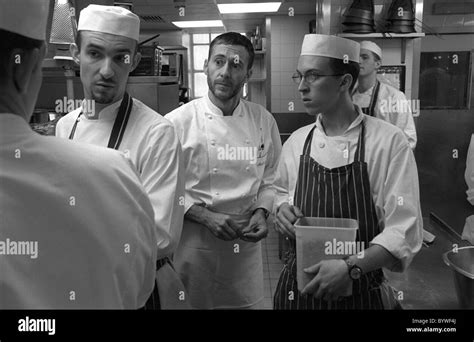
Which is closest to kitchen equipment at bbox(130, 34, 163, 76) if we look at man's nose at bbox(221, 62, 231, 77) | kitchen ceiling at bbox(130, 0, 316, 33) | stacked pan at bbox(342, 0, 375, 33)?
kitchen ceiling at bbox(130, 0, 316, 33)

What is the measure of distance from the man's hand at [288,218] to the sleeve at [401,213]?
18 centimetres

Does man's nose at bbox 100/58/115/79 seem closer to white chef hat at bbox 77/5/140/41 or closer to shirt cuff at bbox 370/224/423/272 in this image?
white chef hat at bbox 77/5/140/41

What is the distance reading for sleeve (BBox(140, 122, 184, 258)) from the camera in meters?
0.86

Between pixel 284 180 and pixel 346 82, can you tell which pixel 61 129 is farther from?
pixel 346 82

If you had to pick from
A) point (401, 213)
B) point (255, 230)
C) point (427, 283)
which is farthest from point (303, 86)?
point (427, 283)

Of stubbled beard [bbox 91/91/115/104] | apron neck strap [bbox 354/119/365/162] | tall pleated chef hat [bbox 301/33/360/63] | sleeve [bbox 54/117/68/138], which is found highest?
tall pleated chef hat [bbox 301/33/360/63]

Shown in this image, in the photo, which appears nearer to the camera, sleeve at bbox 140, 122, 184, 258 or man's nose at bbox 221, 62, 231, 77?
sleeve at bbox 140, 122, 184, 258

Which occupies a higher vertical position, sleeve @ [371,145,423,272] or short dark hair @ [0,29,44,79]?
short dark hair @ [0,29,44,79]

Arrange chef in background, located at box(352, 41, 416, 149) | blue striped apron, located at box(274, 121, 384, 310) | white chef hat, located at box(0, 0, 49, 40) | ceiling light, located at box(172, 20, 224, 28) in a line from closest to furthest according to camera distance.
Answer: white chef hat, located at box(0, 0, 49, 40), blue striped apron, located at box(274, 121, 384, 310), ceiling light, located at box(172, 20, 224, 28), chef in background, located at box(352, 41, 416, 149)

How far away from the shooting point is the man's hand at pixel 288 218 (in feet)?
3.17

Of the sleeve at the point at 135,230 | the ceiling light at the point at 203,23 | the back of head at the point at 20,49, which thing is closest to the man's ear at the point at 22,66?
the back of head at the point at 20,49

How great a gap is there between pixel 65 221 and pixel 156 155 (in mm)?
427

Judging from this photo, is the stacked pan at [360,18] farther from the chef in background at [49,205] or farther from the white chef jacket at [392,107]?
the chef in background at [49,205]

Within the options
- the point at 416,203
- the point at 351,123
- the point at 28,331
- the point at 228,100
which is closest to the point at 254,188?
the point at 228,100
